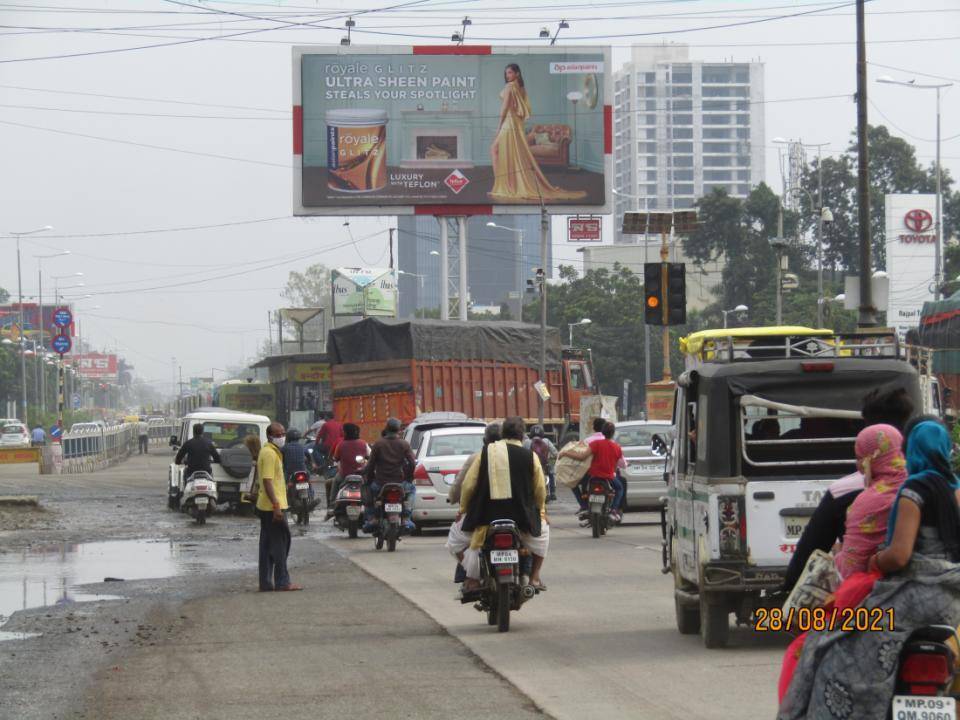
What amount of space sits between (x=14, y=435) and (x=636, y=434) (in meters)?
60.9

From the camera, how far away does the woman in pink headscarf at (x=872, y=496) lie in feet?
19.9

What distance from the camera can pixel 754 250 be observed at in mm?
89625

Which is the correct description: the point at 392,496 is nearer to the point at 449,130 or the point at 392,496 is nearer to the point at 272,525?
the point at 272,525

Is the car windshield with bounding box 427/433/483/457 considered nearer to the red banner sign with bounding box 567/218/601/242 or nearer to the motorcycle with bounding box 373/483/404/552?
the motorcycle with bounding box 373/483/404/552

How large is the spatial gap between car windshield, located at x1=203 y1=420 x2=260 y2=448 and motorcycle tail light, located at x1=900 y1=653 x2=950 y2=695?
26.2 m

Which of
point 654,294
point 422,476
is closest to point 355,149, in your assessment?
point 654,294

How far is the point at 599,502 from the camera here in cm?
2225

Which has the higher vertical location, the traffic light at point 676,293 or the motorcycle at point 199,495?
the traffic light at point 676,293

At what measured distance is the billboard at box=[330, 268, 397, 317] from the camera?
9338 cm

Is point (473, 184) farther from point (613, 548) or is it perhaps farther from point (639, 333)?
point (639, 333)

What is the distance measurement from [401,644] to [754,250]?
80.2 meters

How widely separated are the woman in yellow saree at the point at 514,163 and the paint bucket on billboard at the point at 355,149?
355cm

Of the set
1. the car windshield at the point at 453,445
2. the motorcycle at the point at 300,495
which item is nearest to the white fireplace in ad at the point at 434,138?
the motorcycle at the point at 300,495

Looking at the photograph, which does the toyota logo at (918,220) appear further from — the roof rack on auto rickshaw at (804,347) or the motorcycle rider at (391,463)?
the roof rack on auto rickshaw at (804,347)
